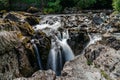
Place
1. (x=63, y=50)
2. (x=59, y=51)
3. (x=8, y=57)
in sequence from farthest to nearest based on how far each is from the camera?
(x=63, y=50)
(x=59, y=51)
(x=8, y=57)

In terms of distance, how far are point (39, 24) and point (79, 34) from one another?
34.0ft

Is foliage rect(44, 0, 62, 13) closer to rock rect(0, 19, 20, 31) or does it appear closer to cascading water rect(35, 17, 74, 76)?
cascading water rect(35, 17, 74, 76)

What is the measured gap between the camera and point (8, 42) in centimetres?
1667

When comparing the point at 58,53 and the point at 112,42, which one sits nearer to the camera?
the point at 112,42

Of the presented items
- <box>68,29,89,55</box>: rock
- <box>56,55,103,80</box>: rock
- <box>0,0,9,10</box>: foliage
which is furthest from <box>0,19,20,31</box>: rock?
<box>0,0,9,10</box>: foliage

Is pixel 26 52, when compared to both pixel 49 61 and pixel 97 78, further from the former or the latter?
pixel 97 78

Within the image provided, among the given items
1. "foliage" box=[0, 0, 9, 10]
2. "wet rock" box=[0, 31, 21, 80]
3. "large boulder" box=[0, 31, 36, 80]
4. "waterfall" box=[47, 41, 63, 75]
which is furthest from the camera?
"foliage" box=[0, 0, 9, 10]

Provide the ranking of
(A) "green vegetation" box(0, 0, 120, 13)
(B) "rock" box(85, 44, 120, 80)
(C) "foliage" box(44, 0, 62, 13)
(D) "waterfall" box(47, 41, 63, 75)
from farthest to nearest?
1. (A) "green vegetation" box(0, 0, 120, 13)
2. (C) "foliage" box(44, 0, 62, 13)
3. (D) "waterfall" box(47, 41, 63, 75)
4. (B) "rock" box(85, 44, 120, 80)

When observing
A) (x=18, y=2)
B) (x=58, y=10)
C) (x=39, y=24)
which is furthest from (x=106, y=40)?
(x=18, y=2)

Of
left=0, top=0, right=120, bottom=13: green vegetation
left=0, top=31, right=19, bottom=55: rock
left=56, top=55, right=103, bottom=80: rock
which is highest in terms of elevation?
left=0, top=31, right=19, bottom=55: rock

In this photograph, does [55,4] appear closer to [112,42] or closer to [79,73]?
[112,42]

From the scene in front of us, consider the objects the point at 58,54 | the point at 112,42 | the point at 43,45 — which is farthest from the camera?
the point at 58,54

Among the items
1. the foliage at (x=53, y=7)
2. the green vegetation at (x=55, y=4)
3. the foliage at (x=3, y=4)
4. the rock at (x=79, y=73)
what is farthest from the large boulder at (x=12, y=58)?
the foliage at (x=3, y=4)

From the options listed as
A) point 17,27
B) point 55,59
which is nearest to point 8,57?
point 55,59
